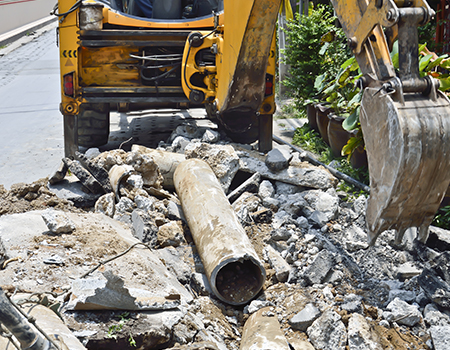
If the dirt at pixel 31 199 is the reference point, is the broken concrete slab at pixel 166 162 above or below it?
above

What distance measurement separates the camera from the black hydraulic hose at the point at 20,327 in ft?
5.47

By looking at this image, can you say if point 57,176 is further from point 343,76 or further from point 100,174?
point 343,76

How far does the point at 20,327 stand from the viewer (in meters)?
1.72

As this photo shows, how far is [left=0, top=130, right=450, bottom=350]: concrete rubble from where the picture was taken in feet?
8.98

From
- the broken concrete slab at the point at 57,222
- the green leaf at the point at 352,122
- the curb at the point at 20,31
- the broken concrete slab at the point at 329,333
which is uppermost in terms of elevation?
the green leaf at the point at 352,122

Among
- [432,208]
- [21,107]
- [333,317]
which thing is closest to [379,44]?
[432,208]

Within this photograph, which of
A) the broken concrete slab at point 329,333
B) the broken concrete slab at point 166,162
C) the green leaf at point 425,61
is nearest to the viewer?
the broken concrete slab at point 329,333

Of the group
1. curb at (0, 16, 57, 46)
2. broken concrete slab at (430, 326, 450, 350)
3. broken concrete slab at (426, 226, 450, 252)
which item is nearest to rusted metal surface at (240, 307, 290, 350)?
broken concrete slab at (430, 326, 450, 350)

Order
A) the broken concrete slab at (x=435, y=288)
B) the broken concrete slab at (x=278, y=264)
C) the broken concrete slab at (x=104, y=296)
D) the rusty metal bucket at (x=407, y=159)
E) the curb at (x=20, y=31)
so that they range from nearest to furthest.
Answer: the rusty metal bucket at (x=407, y=159)
the broken concrete slab at (x=104, y=296)
the broken concrete slab at (x=435, y=288)
the broken concrete slab at (x=278, y=264)
the curb at (x=20, y=31)

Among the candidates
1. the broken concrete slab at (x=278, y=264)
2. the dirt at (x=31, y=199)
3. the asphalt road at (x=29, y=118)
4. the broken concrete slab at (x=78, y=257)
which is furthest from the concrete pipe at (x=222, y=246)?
the asphalt road at (x=29, y=118)

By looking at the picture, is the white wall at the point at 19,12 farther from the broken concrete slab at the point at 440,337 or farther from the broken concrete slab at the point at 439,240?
the broken concrete slab at the point at 440,337

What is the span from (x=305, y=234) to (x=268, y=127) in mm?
2520

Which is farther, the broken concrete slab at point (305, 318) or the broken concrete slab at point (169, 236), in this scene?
the broken concrete slab at point (169, 236)

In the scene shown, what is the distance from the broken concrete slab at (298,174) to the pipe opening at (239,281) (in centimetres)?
151
